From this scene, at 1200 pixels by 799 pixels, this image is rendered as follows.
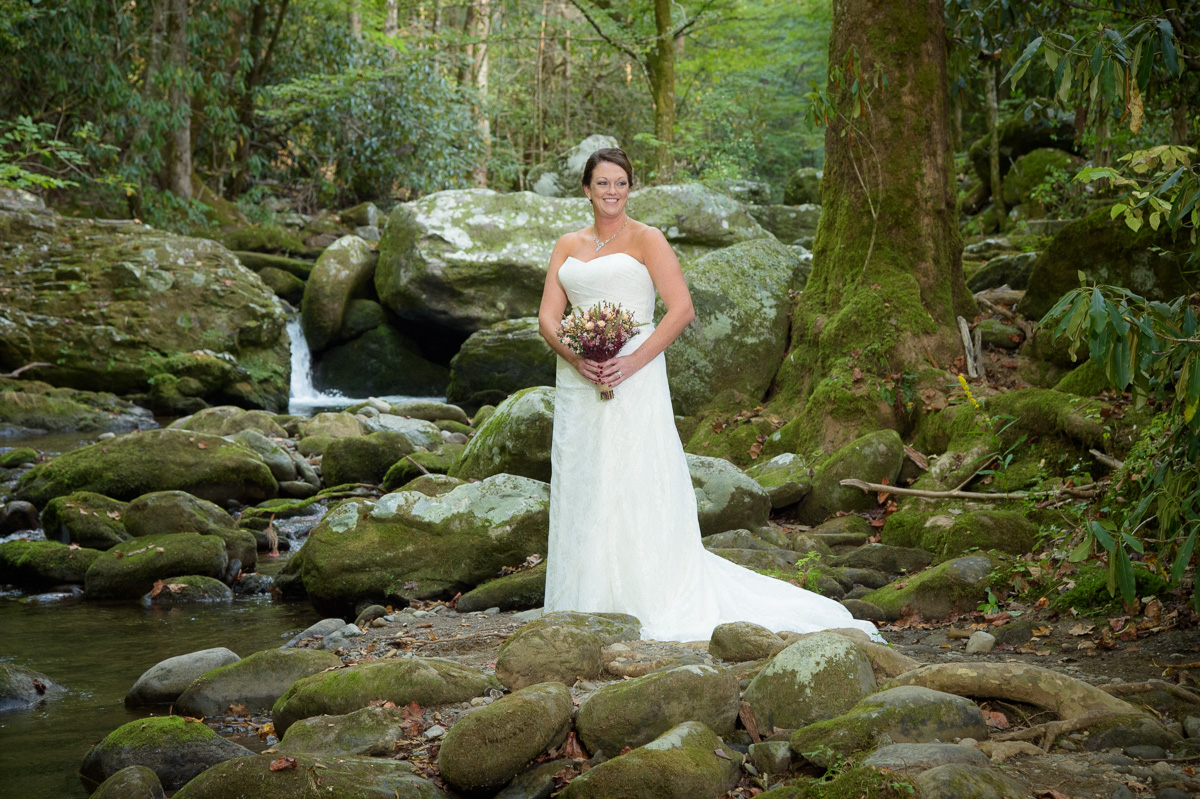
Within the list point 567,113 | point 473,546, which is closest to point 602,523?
point 473,546

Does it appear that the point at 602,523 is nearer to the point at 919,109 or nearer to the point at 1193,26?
the point at 1193,26

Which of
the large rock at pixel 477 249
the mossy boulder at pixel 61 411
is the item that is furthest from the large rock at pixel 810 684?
the large rock at pixel 477 249

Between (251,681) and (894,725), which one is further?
(251,681)

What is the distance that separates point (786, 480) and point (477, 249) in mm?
10093

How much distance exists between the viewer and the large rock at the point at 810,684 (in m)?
3.72

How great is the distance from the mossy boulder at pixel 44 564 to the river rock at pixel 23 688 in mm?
2353

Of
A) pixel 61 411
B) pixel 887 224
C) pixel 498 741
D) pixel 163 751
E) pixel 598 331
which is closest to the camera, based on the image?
pixel 498 741

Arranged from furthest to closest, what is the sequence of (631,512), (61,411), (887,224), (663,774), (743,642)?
(61,411)
(887,224)
(631,512)
(743,642)
(663,774)

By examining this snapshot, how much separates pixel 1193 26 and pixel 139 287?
1545 cm

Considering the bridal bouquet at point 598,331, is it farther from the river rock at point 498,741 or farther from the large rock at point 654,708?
the river rock at point 498,741

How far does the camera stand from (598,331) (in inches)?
211

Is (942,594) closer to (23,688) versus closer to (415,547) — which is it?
(415,547)

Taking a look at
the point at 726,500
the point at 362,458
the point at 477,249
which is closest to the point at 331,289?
the point at 477,249

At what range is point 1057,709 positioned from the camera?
3613mm
